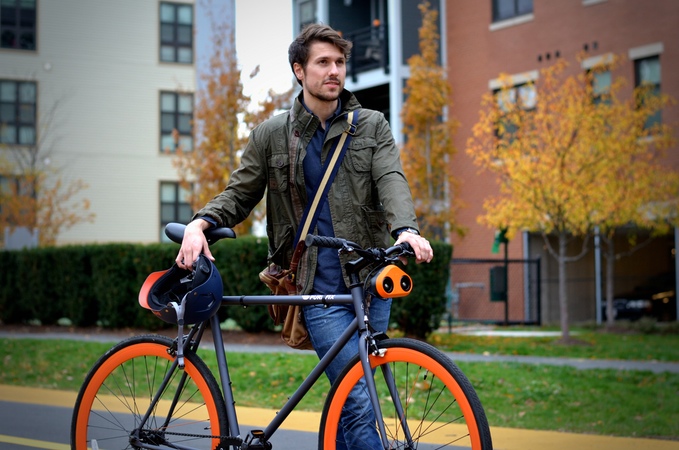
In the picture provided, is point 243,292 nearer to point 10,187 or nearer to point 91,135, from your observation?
point 10,187

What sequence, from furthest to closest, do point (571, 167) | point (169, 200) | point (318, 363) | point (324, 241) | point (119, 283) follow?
point (169, 200), point (119, 283), point (571, 167), point (318, 363), point (324, 241)

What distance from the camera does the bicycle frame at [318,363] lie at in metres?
3.85

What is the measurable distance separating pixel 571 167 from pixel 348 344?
14929 mm

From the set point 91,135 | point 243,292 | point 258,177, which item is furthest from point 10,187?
point 258,177

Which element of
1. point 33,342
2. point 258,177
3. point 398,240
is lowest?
point 33,342

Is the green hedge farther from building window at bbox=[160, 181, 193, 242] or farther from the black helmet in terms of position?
building window at bbox=[160, 181, 193, 242]

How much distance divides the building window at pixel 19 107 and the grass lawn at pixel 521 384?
24.7 meters

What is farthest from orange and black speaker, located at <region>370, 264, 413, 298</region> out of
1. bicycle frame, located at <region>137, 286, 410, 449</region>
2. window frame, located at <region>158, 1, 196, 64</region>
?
window frame, located at <region>158, 1, 196, 64</region>

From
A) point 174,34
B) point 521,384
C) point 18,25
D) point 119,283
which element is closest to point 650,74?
point 119,283

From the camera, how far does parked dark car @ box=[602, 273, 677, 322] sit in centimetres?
2450

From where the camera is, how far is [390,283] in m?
3.88

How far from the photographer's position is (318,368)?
13.5 feet

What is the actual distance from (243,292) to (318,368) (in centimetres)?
1234

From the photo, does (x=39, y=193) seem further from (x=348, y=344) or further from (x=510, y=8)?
(x=348, y=344)
